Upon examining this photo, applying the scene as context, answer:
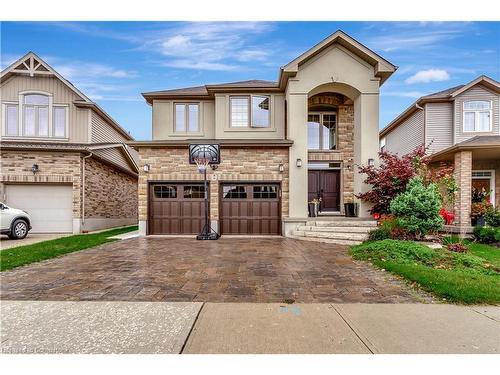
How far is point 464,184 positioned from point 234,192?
945 centimetres

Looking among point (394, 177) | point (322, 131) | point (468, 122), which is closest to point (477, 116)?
point (468, 122)

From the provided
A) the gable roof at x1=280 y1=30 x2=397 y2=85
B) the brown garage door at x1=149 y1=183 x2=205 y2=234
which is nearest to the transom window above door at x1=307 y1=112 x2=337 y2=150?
the gable roof at x1=280 y1=30 x2=397 y2=85

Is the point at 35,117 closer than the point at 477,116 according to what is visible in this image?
No

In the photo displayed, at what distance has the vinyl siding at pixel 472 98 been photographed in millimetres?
13391

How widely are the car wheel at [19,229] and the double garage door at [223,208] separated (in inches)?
183

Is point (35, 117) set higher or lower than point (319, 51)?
lower

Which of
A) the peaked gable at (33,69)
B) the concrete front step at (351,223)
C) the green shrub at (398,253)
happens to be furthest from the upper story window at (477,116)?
the peaked gable at (33,69)

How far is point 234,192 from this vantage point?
39.2 feet

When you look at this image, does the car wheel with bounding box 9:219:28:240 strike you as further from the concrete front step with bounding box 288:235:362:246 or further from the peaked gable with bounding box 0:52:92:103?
the concrete front step with bounding box 288:235:362:246

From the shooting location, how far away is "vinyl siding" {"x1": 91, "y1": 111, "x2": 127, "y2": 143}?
14.6m

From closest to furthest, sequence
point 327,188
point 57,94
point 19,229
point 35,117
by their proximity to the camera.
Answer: point 19,229
point 327,188
point 35,117
point 57,94

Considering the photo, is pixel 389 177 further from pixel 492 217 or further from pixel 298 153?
pixel 492 217

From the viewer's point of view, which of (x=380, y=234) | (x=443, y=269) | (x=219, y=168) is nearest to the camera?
(x=443, y=269)

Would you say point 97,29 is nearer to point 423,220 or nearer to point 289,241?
point 289,241
